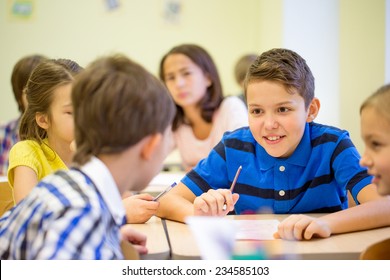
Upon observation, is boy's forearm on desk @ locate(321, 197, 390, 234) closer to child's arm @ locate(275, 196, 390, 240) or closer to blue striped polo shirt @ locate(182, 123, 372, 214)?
child's arm @ locate(275, 196, 390, 240)

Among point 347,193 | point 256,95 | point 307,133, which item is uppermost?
point 256,95

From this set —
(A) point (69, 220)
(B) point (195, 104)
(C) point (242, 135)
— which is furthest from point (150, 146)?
(B) point (195, 104)

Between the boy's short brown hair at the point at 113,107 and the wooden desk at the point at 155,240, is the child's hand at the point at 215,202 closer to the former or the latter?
the wooden desk at the point at 155,240

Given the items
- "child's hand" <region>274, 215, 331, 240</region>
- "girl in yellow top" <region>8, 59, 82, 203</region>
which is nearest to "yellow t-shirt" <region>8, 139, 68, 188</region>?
"girl in yellow top" <region>8, 59, 82, 203</region>

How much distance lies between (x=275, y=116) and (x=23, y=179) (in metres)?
0.68

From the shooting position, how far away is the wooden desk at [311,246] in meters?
0.96

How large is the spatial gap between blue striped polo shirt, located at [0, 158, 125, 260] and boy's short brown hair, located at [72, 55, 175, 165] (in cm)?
4

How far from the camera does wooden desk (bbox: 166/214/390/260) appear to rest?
96 centimetres

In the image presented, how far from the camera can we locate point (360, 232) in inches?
44.6

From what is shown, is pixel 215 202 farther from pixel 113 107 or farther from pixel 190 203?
pixel 113 107

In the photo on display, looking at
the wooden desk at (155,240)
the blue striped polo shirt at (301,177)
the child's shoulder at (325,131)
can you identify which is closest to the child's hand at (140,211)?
the wooden desk at (155,240)
